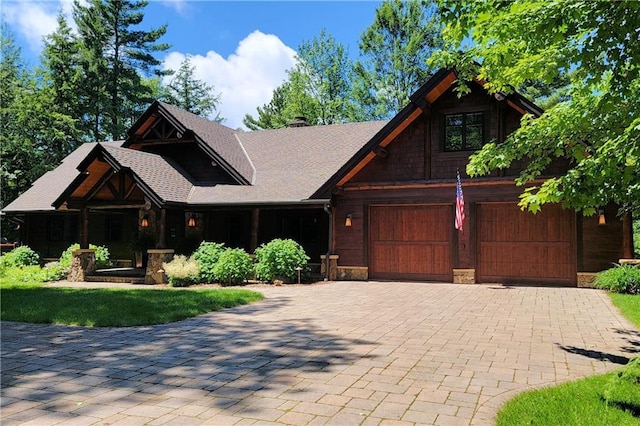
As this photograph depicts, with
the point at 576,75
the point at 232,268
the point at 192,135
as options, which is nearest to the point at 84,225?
the point at 192,135

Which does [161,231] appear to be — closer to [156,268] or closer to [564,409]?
[156,268]

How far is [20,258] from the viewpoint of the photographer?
18969 mm

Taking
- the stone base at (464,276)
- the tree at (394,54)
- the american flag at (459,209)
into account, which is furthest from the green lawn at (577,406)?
the tree at (394,54)

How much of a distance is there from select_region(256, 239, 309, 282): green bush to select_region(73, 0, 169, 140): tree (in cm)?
2528

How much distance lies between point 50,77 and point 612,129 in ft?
116

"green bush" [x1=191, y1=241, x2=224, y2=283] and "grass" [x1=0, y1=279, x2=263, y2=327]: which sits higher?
"green bush" [x1=191, y1=241, x2=224, y2=283]

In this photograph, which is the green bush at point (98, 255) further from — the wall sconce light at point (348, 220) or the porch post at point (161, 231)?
the wall sconce light at point (348, 220)

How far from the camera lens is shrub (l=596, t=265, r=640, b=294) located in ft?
35.5

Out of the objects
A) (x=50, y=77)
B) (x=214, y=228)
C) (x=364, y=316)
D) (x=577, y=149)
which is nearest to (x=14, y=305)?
(x=364, y=316)

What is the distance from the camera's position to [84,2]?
34219mm

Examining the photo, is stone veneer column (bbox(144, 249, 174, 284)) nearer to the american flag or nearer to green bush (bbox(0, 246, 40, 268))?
green bush (bbox(0, 246, 40, 268))

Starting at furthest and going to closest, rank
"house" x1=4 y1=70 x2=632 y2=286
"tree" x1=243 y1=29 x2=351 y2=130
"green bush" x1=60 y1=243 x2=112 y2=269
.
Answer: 1. "tree" x1=243 y1=29 x2=351 y2=130
2. "green bush" x1=60 y1=243 x2=112 y2=269
3. "house" x1=4 y1=70 x2=632 y2=286

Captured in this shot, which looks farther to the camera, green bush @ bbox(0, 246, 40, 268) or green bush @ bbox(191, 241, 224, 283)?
green bush @ bbox(0, 246, 40, 268)

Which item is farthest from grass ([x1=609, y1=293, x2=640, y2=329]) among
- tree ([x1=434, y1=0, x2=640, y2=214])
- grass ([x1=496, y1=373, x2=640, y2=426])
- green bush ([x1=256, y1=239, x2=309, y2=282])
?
green bush ([x1=256, y1=239, x2=309, y2=282])
